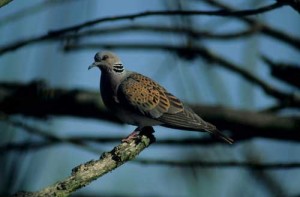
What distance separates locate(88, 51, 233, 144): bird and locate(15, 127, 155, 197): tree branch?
102 centimetres

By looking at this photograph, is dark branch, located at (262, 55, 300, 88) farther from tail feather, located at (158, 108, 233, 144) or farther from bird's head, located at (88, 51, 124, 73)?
bird's head, located at (88, 51, 124, 73)

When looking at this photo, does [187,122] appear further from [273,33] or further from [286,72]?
[273,33]

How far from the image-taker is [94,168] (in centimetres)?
336

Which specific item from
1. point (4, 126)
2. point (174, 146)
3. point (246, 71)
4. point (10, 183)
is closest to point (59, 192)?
point (10, 183)

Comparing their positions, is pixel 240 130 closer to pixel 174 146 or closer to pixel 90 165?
pixel 174 146

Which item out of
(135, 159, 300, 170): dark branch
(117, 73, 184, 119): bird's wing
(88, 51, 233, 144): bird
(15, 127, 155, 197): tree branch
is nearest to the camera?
(15, 127, 155, 197): tree branch

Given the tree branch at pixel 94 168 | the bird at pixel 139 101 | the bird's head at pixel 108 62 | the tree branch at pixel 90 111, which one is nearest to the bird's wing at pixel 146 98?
the bird at pixel 139 101

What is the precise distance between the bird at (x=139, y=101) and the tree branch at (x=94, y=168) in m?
1.02

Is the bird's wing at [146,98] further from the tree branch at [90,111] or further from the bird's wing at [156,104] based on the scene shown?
the tree branch at [90,111]

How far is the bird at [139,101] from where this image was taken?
5145 millimetres

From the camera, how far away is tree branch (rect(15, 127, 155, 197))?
9.78ft

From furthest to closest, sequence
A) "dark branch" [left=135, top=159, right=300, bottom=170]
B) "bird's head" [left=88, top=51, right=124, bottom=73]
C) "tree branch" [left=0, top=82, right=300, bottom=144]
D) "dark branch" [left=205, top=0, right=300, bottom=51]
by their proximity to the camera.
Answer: "dark branch" [left=205, top=0, right=300, bottom=51] < "tree branch" [left=0, top=82, right=300, bottom=144] < "bird's head" [left=88, top=51, right=124, bottom=73] < "dark branch" [left=135, top=159, right=300, bottom=170]

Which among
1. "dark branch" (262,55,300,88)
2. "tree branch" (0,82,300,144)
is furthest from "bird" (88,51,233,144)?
"dark branch" (262,55,300,88)

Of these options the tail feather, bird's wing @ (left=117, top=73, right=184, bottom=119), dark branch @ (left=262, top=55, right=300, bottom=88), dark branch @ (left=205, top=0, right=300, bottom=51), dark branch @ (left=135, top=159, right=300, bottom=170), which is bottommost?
dark branch @ (left=135, top=159, right=300, bottom=170)
